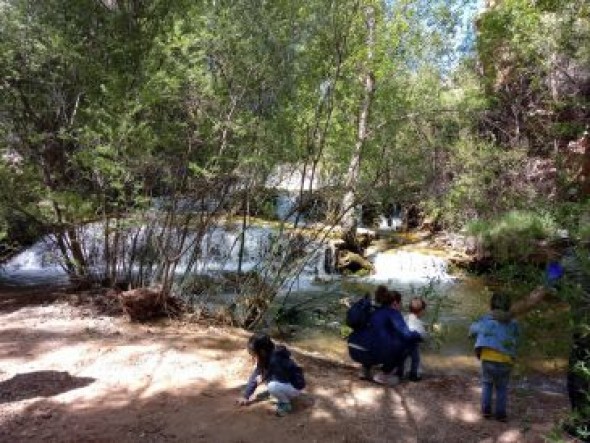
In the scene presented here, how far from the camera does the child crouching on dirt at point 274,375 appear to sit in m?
5.61

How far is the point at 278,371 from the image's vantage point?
5.73 metres

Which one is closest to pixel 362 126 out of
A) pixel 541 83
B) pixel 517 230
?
pixel 517 230

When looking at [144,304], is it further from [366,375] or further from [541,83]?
[541,83]

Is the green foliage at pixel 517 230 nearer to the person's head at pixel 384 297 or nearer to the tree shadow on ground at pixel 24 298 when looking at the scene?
the person's head at pixel 384 297

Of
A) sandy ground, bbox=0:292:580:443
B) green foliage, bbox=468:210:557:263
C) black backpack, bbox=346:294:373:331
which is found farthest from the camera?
black backpack, bbox=346:294:373:331

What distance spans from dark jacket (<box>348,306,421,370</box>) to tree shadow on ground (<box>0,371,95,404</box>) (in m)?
2.91

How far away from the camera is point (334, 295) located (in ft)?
40.7

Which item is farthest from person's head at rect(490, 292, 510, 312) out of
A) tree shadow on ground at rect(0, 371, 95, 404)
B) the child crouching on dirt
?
tree shadow on ground at rect(0, 371, 95, 404)

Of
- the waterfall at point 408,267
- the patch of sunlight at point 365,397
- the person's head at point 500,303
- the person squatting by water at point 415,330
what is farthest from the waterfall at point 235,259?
the person's head at point 500,303

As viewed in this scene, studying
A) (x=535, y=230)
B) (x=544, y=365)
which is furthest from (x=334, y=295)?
(x=535, y=230)

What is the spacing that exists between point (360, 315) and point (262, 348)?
4.30 feet

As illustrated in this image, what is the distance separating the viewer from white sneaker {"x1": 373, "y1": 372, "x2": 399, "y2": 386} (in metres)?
6.61

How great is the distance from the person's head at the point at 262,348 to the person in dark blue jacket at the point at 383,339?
123 centimetres

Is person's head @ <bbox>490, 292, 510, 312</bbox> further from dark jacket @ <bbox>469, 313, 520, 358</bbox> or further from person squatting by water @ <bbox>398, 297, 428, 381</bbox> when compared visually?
person squatting by water @ <bbox>398, 297, 428, 381</bbox>
